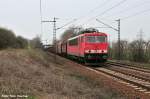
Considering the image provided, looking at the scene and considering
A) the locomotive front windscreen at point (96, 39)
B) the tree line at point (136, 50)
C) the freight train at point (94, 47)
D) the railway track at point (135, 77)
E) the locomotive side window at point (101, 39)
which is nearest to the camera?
the railway track at point (135, 77)

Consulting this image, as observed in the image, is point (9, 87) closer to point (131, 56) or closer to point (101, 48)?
point (101, 48)

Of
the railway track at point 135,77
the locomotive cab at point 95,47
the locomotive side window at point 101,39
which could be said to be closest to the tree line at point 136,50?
the locomotive side window at point 101,39

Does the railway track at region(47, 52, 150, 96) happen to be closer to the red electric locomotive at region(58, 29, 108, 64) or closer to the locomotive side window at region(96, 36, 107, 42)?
the red electric locomotive at region(58, 29, 108, 64)

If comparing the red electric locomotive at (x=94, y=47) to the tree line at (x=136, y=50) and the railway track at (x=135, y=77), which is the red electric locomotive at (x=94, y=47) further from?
the tree line at (x=136, y=50)

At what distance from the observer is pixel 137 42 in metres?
35.7

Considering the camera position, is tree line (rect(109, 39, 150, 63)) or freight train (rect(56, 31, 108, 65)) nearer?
freight train (rect(56, 31, 108, 65))

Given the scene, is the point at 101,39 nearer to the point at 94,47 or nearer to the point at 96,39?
the point at 96,39

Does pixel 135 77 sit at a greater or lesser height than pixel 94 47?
lesser

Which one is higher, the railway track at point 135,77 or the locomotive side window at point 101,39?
the locomotive side window at point 101,39

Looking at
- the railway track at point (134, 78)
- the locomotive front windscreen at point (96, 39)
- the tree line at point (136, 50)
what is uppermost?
the locomotive front windscreen at point (96, 39)

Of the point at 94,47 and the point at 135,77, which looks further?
the point at 94,47

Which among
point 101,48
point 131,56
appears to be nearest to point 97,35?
point 101,48

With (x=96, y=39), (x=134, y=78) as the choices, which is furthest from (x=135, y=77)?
(x=96, y=39)

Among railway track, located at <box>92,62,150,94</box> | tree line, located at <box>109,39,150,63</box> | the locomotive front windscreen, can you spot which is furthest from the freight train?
tree line, located at <box>109,39,150,63</box>
